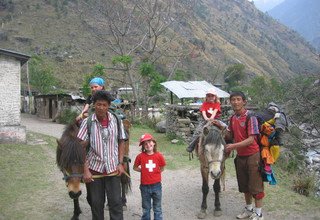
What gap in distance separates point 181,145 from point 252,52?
81700mm

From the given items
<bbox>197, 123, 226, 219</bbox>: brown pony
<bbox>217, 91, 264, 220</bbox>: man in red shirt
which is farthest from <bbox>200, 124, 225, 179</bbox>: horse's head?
<bbox>217, 91, 264, 220</bbox>: man in red shirt

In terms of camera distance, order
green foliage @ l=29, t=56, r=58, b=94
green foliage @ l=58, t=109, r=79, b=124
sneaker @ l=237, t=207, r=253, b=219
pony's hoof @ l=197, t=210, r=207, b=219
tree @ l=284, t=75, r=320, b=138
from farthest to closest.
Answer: green foliage @ l=29, t=56, r=58, b=94 < green foliage @ l=58, t=109, r=79, b=124 < tree @ l=284, t=75, r=320, b=138 < pony's hoof @ l=197, t=210, r=207, b=219 < sneaker @ l=237, t=207, r=253, b=219

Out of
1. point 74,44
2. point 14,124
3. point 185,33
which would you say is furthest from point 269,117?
point 185,33

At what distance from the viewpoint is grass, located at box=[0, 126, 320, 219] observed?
6309 millimetres

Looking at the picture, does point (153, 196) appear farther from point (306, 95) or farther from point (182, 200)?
point (306, 95)

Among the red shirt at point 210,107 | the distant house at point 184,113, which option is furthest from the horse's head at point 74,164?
the distant house at point 184,113

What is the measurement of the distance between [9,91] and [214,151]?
10.3 meters

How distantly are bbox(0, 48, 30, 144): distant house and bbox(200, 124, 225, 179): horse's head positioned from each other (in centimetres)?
985

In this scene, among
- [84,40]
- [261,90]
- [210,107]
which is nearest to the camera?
[210,107]

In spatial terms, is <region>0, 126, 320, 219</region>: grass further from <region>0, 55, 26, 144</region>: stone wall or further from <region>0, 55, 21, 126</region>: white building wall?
<region>0, 55, 21, 126</region>: white building wall

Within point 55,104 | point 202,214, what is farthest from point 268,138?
point 55,104

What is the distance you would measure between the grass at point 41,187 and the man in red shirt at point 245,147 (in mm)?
1309

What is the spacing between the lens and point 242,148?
5270 millimetres

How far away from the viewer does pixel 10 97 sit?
13148mm
